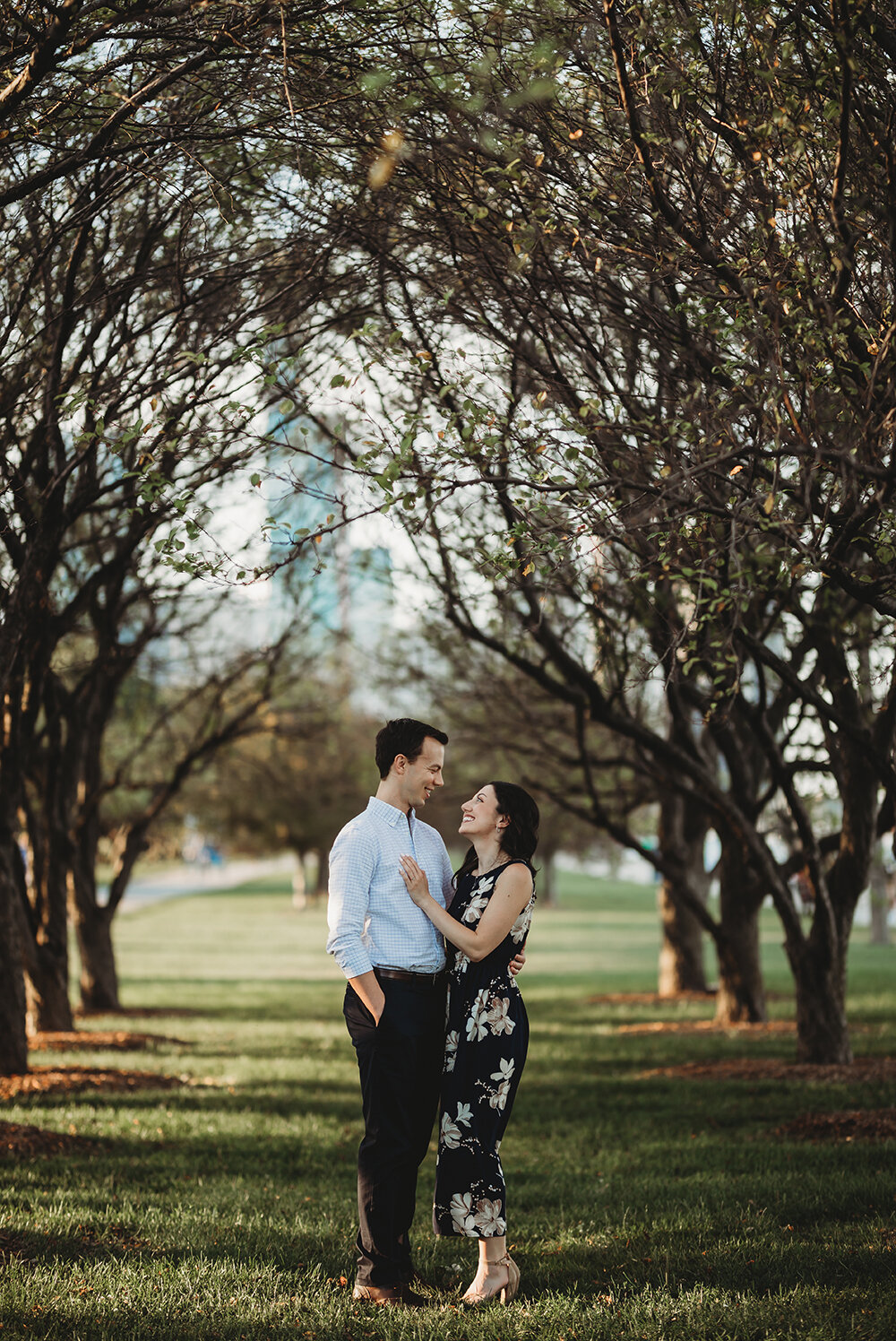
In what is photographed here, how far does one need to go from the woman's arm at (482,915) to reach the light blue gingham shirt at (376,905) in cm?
8

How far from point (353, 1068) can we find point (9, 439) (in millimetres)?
7201

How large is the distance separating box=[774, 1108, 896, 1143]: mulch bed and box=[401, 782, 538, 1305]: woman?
3.79 metres

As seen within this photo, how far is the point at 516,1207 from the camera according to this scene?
6875 mm

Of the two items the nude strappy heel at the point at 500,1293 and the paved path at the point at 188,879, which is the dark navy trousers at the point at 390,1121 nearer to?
the nude strappy heel at the point at 500,1293

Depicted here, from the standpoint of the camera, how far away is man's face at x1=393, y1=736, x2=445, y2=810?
5.32 metres

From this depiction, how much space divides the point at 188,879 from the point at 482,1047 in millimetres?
90150

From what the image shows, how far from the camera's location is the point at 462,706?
2008 cm

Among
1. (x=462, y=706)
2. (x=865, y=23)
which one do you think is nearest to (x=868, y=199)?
(x=865, y=23)

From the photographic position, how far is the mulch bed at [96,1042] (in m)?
13.1

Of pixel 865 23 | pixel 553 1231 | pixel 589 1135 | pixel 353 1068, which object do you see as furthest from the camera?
pixel 353 1068

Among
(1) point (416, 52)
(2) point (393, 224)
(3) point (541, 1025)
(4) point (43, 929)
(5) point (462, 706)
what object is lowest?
(3) point (541, 1025)

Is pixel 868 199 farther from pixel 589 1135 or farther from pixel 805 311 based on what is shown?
pixel 589 1135

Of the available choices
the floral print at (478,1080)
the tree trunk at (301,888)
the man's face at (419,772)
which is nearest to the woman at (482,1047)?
the floral print at (478,1080)

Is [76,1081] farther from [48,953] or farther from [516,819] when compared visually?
[516,819]
